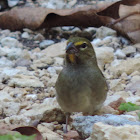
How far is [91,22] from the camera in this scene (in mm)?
5203

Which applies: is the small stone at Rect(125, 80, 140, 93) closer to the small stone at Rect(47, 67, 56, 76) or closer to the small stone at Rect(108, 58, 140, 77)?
the small stone at Rect(108, 58, 140, 77)

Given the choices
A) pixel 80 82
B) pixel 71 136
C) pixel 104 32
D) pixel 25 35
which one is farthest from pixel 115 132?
pixel 25 35

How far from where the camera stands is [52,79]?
147 inches

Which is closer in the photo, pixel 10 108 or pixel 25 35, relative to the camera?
pixel 10 108

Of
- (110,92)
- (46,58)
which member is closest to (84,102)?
(110,92)

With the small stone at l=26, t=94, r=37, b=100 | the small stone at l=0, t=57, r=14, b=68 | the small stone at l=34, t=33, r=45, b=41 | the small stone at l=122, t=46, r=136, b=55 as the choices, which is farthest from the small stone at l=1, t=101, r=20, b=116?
the small stone at l=34, t=33, r=45, b=41

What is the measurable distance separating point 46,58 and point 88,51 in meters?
1.42

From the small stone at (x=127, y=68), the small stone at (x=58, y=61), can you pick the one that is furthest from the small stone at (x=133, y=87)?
the small stone at (x=58, y=61)

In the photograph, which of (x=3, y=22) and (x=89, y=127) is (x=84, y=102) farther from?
(x=3, y=22)

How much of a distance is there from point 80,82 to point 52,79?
98cm

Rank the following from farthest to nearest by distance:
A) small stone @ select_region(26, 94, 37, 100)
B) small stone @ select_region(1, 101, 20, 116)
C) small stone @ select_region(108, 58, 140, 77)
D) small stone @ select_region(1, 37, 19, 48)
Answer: small stone @ select_region(1, 37, 19, 48) < small stone @ select_region(108, 58, 140, 77) < small stone @ select_region(26, 94, 37, 100) < small stone @ select_region(1, 101, 20, 116)

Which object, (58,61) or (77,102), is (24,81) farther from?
(77,102)

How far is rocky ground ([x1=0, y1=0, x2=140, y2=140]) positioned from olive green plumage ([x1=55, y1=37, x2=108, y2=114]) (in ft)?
0.40

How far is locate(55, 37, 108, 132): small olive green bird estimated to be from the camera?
9.10 feet
